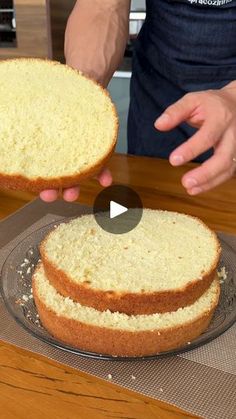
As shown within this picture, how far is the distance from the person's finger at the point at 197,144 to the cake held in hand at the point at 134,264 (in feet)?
0.51

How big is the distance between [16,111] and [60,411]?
1.77ft

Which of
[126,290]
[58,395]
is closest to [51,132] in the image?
[126,290]

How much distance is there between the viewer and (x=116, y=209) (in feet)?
3.51

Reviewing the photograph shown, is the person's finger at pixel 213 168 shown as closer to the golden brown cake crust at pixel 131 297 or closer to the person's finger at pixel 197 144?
the person's finger at pixel 197 144

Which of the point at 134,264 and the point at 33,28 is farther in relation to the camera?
the point at 33,28

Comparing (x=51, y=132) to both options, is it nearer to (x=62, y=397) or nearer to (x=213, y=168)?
(x=213, y=168)

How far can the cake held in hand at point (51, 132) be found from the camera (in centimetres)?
88

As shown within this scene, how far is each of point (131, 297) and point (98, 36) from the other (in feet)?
2.77

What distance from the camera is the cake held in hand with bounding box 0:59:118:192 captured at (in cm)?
88

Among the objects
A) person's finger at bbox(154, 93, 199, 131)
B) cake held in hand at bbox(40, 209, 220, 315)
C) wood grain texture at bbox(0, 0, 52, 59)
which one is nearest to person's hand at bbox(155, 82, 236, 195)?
person's finger at bbox(154, 93, 199, 131)

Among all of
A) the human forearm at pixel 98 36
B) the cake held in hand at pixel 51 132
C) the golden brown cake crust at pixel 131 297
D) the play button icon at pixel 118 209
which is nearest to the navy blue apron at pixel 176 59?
the human forearm at pixel 98 36

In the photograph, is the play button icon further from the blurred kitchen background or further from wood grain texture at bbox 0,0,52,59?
wood grain texture at bbox 0,0,52,59

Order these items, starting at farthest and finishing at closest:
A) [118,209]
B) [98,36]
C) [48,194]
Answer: [98,36]
[118,209]
[48,194]

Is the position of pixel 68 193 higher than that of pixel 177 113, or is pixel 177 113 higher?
pixel 177 113
